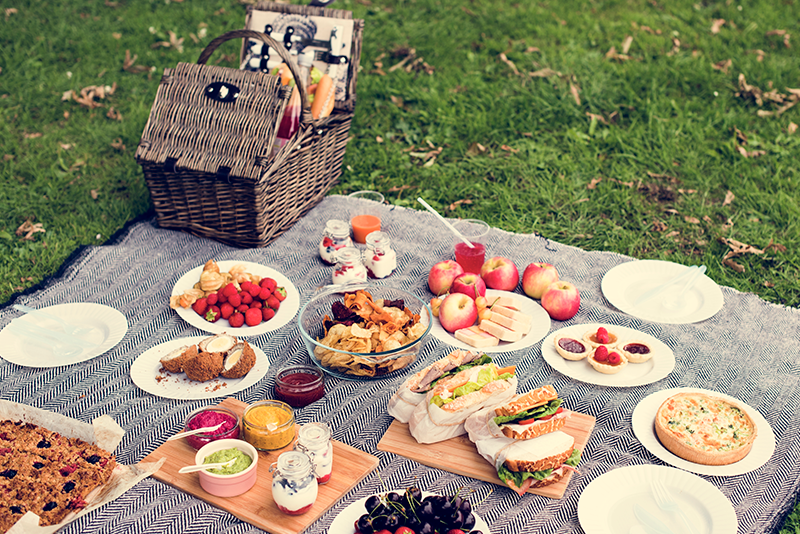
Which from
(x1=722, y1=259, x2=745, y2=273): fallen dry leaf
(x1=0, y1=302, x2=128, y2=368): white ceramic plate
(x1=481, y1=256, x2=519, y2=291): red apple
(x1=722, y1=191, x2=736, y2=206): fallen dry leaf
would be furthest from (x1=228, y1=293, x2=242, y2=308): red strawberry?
(x1=722, y1=191, x2=736, y2=206): fallen dry leaf

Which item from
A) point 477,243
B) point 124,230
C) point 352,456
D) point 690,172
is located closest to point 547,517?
point 352,456

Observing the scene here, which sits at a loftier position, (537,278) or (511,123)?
(511,123)

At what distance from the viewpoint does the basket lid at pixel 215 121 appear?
4652 millimetres

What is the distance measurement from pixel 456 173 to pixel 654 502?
3962 mm

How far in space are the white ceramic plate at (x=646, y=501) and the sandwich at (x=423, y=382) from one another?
2.58ft

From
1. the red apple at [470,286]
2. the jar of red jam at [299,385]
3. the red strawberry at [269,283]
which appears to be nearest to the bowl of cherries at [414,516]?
the jar of red jam at [299,385]

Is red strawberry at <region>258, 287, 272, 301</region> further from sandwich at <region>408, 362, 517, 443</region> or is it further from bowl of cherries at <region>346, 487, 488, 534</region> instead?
bowl of cherries at <region>346, 487, 488, 534</region>

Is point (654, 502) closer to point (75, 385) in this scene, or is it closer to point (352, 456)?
point (352, 456)

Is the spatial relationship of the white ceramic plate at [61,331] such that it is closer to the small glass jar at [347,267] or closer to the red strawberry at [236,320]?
the red strawberry at [236,320]

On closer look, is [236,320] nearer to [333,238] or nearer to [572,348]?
[333,238]

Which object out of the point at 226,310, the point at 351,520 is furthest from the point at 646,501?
the point at 226,310

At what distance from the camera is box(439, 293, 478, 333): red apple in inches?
158

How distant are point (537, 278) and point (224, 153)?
2260 millimetres

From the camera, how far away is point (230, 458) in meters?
2.87
